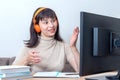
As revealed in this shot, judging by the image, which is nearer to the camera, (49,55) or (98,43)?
(98,43)

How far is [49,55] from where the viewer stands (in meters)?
2.27

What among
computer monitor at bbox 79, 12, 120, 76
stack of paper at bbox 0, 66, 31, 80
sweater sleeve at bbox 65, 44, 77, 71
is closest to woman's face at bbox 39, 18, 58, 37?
sweater sleeve at bbox 65, 44, 77, 71

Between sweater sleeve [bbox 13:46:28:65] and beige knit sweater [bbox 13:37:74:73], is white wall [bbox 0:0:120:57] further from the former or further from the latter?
sweater sleeve [bbox 13:46:28:65]

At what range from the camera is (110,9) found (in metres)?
2.85

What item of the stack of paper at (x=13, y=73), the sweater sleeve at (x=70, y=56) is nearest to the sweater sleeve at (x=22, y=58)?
the sweater sleeve at (x=70, y=56)

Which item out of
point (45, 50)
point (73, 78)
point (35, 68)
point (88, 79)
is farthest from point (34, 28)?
point (88, 79)

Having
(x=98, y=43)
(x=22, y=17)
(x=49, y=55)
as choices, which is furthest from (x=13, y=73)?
(x=22, y=17)

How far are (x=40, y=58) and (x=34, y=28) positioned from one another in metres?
0.34

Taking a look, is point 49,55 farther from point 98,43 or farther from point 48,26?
point 98,43

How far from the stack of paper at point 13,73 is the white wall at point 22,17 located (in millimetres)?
1248

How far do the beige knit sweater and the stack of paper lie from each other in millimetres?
580

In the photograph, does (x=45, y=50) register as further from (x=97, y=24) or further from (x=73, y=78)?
(x=97, y=24)

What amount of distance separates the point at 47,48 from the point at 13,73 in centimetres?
85

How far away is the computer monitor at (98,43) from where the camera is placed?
123 cm
